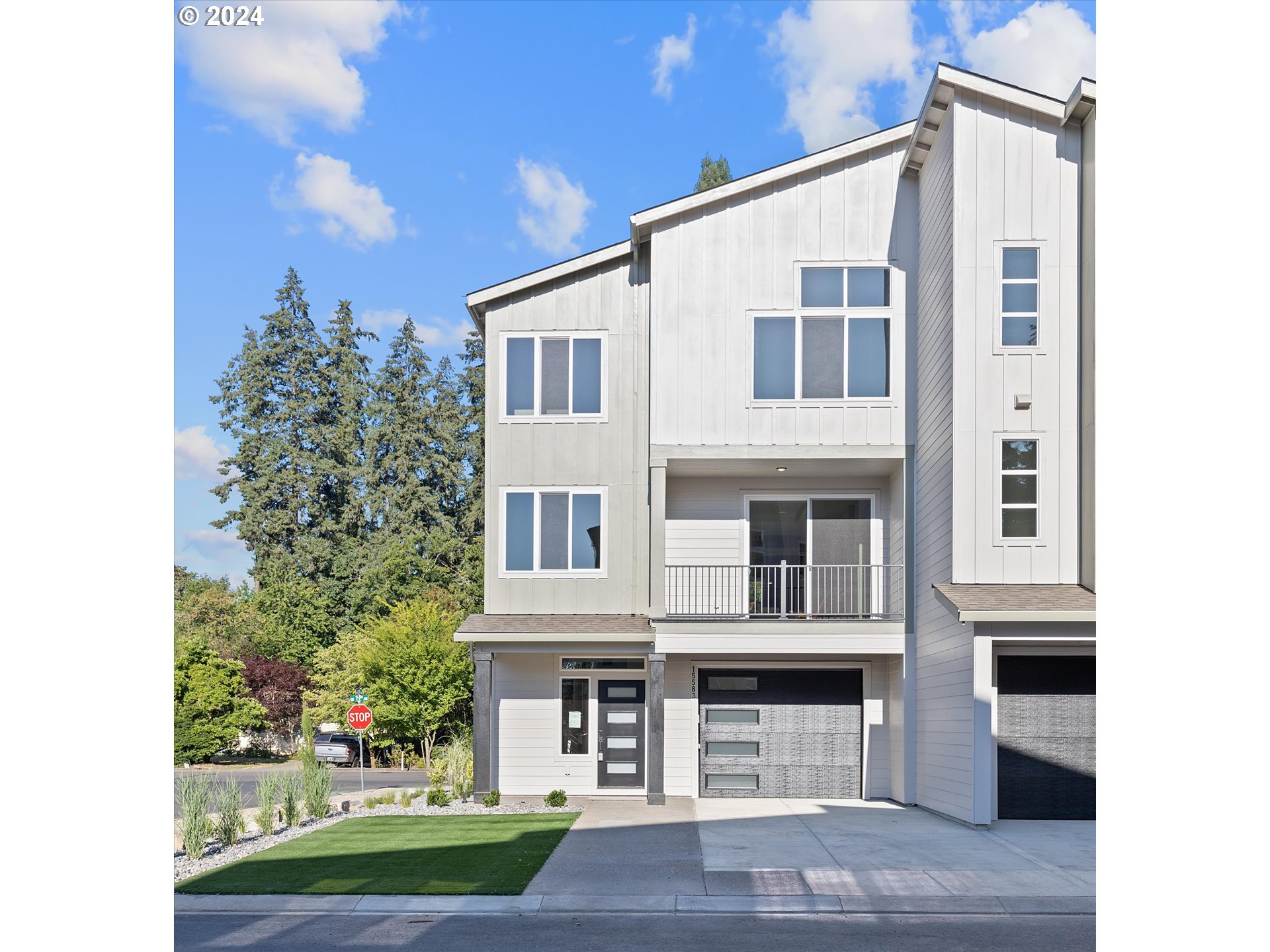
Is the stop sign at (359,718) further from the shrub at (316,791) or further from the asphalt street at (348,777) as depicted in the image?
the asphalt street at (348,777)

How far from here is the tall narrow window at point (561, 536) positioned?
17156mm

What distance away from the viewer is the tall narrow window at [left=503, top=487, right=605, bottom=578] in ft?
56.3

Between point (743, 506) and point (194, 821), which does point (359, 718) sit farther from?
point (743, 506)

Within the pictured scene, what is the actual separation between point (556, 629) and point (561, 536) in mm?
1587

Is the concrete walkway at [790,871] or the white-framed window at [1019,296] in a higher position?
the white-framed window at [1019,296]

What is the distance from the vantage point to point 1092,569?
13070 mm

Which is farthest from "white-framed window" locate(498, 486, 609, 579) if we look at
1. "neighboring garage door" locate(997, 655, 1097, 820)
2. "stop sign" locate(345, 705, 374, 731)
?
"neighboring garage door" locate(997, 655, 1097, 820)

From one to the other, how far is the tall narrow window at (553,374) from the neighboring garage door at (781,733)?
4.87 metres

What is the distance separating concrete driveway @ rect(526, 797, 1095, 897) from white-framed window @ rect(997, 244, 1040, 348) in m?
6.06

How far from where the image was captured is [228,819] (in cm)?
1291

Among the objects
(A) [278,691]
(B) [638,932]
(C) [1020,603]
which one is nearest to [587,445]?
(C) [1020,603]

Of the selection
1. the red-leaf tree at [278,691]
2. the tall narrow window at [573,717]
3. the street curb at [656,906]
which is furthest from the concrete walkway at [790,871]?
the red-leaf tree at [278,691]
